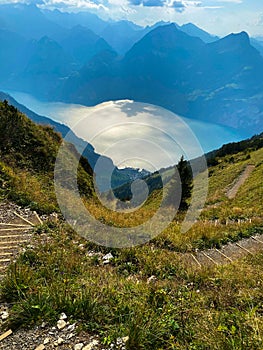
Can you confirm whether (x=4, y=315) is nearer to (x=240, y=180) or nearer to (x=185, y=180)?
(x=185, y=180)

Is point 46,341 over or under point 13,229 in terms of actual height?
under

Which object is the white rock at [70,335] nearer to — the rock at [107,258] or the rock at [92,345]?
the rock at [92,345]

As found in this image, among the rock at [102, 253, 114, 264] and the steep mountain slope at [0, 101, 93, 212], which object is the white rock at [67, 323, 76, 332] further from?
the steep mountain slope at [0, 101, 93, 212]

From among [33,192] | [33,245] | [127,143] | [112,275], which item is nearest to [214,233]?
[127,143]

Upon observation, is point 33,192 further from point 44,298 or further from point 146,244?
point 44,298

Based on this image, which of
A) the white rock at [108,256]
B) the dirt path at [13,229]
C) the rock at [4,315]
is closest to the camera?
the rock at [4,315]

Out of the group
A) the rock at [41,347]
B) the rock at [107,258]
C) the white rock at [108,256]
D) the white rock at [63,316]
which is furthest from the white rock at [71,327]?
the white rock at [108,256]

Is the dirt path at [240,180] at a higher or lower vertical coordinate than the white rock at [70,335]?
higher

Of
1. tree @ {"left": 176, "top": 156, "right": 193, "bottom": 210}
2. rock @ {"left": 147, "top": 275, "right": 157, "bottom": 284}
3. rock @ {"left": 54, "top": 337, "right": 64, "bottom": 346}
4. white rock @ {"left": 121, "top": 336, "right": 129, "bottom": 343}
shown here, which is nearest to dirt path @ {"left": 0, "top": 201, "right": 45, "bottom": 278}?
rock @ {"left": 54, "top": 337, "right": 64, "bottom": 346}

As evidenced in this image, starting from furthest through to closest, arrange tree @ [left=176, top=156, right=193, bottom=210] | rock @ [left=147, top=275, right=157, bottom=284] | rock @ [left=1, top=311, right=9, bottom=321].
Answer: tree @ [left=176, top=156, right=193, bottom=210]
rock @ [left=147, top=275, right=157, bottom=284]
rock @ [left=1, top=311, right=9, bottom=321]

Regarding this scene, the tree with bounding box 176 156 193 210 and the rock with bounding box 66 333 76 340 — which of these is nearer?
the rock with bounding box 66 333 76 340

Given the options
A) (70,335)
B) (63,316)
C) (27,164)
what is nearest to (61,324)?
(63,316)
